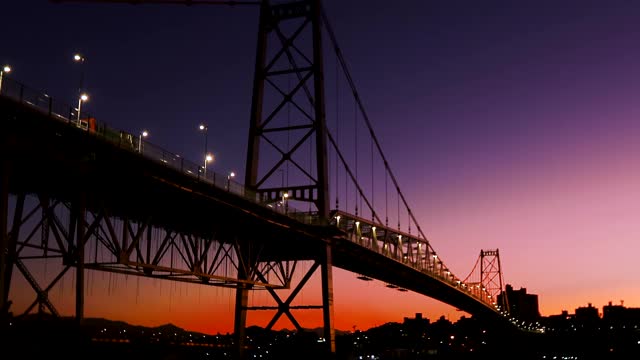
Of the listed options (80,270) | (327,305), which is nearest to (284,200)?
(327,305)

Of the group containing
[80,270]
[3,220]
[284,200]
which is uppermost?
[284,200]

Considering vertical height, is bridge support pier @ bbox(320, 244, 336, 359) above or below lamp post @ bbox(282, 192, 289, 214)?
below

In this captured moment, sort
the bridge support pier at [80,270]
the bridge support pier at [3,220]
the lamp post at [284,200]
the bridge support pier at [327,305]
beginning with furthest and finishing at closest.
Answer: the bridge support pier at [327,305] → the lamp post at [284,200] → the bridge support pier at [80,270] → the bridge support pier at [3,220]

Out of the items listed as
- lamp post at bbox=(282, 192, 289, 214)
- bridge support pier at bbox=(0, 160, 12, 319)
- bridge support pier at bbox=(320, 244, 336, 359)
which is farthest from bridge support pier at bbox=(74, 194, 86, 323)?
bridge support pier at bbox=(320, 244, 336, 359)

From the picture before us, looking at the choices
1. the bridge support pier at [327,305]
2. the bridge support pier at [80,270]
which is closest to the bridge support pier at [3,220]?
the bridge support pier at [80,270]

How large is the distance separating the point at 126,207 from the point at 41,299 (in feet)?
21.2

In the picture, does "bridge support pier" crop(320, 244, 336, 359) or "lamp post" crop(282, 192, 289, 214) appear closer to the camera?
"lamp post" crop(282, 192, 289, 214)

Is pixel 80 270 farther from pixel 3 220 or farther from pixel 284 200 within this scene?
pixel 284 200

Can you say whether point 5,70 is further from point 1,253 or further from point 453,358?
point 453,358

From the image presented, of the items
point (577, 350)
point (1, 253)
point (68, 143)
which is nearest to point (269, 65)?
point (68, 143)

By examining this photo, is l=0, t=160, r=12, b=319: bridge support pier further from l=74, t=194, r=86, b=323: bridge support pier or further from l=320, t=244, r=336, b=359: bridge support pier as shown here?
l=320, t=244, r=336, b=359: bridge support pier

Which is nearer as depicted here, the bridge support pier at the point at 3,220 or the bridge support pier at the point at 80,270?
the bridge support pier at the point at 3,220

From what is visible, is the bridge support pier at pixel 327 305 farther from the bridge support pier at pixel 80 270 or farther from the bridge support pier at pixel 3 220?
the bridge support pier at pixel 3 220

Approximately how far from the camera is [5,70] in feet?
93.4
